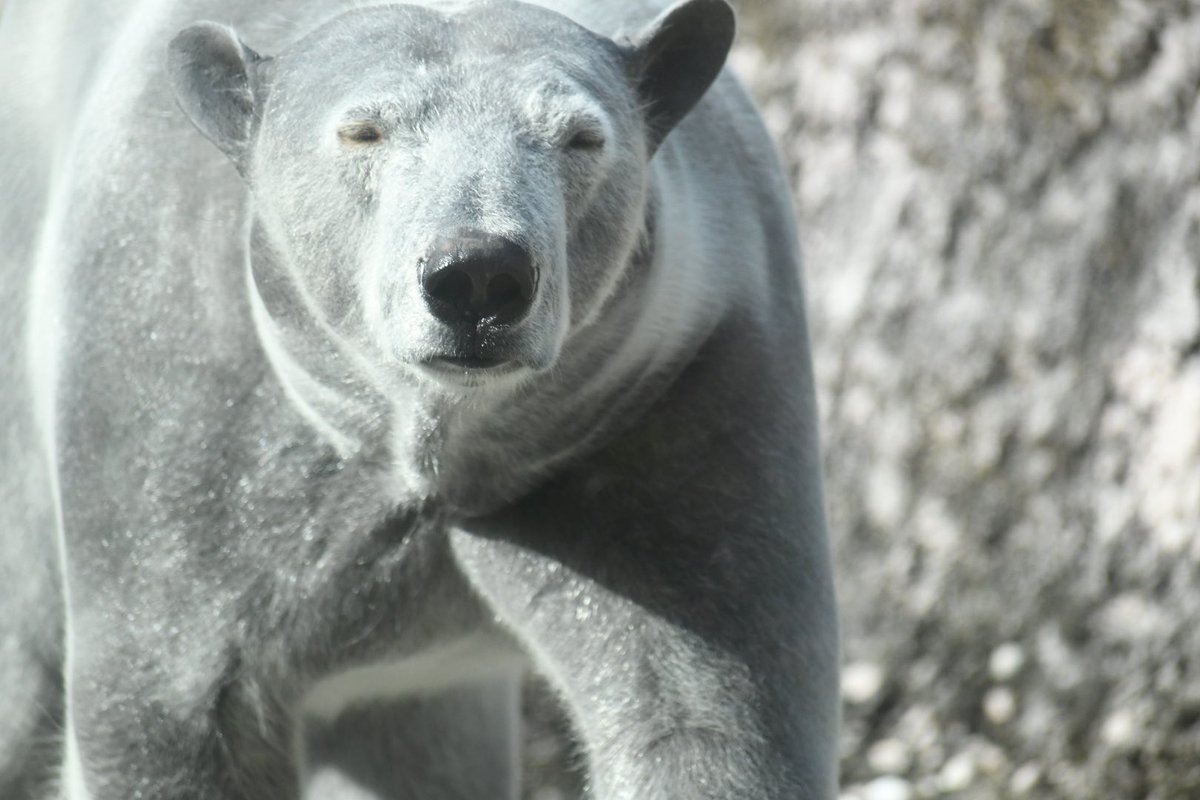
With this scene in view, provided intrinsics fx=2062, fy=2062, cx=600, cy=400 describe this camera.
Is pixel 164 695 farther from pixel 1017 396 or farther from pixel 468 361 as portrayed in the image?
pixel 1017 396

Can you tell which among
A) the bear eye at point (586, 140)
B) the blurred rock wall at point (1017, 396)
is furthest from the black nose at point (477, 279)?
the blurred rock wall at point (1017, 396)

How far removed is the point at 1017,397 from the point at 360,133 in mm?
3602

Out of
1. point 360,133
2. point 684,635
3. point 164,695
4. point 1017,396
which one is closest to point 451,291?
point 360,133

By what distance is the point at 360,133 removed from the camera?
9.62 feet

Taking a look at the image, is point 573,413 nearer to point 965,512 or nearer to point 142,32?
point 142,32

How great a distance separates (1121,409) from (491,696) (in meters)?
2.47

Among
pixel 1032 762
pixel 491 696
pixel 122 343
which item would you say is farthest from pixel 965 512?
pixel 122 343

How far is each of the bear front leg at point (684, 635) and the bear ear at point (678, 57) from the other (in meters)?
0.60

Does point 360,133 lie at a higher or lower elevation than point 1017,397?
higher

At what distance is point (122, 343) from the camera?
342 centimetres

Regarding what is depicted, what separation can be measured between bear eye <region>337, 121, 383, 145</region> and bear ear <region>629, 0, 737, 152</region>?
0.50 metres

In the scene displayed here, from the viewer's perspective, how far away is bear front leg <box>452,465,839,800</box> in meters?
3.29

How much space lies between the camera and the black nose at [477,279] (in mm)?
2682

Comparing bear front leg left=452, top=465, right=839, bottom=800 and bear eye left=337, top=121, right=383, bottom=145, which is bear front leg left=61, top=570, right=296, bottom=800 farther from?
bear eye left=337, top=121, right=383, bottom=145
